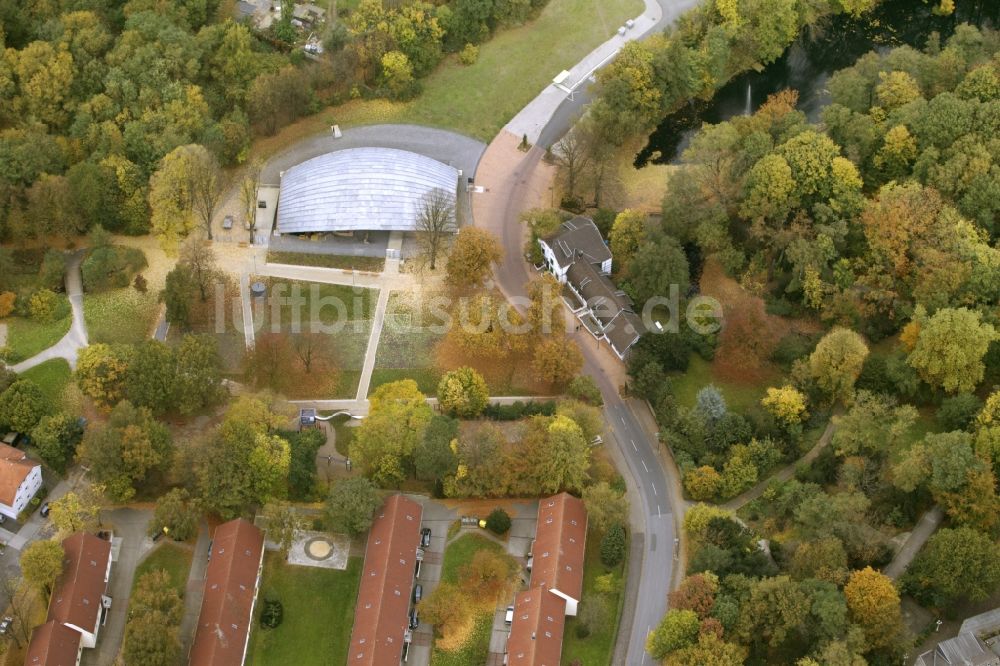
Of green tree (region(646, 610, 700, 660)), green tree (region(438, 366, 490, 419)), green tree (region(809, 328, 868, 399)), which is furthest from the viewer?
green tree (region(438, 366, 490, 419))

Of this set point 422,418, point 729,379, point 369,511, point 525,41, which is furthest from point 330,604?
point 525,41

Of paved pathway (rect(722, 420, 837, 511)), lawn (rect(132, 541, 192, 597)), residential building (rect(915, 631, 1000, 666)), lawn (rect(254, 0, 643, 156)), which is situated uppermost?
lawn (rect(254, 0, 643, 156))

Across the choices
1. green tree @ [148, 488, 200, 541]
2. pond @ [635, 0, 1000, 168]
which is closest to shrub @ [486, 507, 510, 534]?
green tree @ [148, 488, 200, 541]

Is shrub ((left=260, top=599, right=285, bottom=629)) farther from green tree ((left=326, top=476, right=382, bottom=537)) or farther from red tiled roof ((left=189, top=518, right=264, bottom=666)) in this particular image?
green tree ((left=326, top=476, right=382, bottom=537))

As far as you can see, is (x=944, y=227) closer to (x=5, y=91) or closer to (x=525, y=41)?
(x=525, y=41)

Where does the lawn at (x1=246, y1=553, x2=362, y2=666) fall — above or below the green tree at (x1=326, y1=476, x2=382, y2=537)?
below

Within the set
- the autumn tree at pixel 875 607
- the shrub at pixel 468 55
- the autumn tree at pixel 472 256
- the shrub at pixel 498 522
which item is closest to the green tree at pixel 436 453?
the shrub at pixel 498 522
